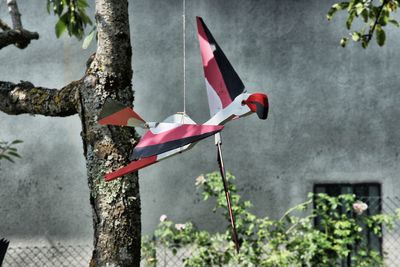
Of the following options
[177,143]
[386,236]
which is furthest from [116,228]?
[386,236]

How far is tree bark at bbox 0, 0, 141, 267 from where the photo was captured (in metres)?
1.94

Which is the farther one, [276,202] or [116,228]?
[276,202]

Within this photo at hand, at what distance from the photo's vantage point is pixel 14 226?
5.45m

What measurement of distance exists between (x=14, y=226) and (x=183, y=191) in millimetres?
1459

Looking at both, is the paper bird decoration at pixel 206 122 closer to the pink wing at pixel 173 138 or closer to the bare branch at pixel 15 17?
the pink wing at pixel 173 138

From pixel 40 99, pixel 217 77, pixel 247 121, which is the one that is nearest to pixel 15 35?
pixel 40 99

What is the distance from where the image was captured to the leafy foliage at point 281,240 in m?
4.40

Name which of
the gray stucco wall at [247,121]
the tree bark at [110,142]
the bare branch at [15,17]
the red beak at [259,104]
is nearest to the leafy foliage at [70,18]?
the bare branch at [15,17]

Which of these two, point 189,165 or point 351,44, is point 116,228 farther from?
point 351,44

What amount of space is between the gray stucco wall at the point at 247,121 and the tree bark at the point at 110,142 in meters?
3.18

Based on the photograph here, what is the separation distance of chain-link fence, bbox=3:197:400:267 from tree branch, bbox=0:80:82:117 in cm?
289

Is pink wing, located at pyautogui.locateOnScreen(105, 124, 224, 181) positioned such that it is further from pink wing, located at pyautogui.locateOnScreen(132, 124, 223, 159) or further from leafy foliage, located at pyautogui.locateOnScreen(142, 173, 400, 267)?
leafy foliage, located at pyautogui.locateOnScreen(142, 173, 400, 267)

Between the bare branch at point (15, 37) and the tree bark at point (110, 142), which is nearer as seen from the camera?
the tree bark at point (110, 142)

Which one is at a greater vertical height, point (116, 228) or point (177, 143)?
point (177, 143)
